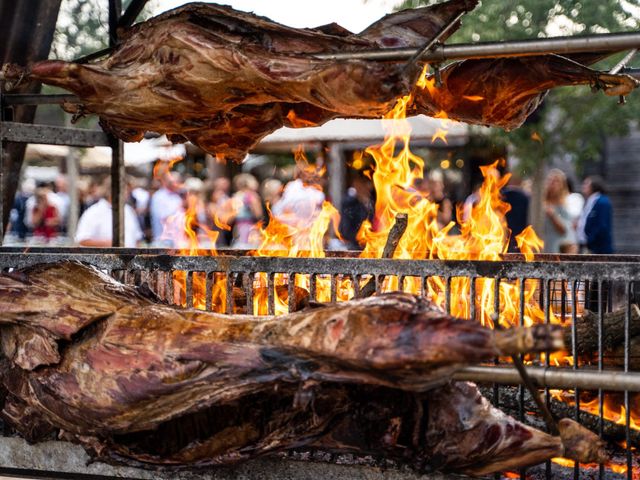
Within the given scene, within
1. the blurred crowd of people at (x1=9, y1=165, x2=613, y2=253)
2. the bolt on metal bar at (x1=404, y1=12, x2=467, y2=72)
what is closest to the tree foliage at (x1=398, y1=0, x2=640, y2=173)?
the blurred crowd of people at (x1=9, y1=165, x2=613, y2=253)

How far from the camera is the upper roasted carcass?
317 cm

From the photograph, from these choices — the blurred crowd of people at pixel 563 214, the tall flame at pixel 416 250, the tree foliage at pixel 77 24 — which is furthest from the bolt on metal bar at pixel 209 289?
the blurred crowd of people at pixel 563 214

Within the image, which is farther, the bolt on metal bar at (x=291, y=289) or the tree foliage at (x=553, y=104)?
the tree foliage at (x=553, y=104)

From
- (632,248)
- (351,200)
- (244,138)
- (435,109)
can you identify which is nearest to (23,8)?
(244,138)

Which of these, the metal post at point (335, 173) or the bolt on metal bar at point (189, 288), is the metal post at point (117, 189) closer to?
the bolt on metal bar at point (189, 288)

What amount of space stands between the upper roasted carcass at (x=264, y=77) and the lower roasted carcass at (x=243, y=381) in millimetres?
822

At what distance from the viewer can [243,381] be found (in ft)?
9.11

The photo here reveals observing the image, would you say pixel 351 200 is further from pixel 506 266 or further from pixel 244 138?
pixel 506 266

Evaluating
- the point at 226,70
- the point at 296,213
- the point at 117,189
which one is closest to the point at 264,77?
the point at 226,70

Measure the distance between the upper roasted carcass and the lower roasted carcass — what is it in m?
0.82

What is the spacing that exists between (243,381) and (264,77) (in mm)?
1209

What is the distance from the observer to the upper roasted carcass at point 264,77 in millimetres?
3168

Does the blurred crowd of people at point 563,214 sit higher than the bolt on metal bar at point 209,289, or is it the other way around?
the blurred crowd of people at point 563,214

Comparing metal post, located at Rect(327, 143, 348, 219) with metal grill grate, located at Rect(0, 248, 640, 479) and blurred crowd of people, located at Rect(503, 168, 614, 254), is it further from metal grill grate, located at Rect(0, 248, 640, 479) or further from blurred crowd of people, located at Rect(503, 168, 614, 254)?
metal grill grate, located at Rect(0, 248, 640, 479)
